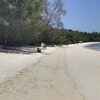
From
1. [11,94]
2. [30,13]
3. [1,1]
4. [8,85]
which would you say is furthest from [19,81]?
[30,13]

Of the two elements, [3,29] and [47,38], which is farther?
[47,38]

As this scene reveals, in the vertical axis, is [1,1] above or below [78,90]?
above

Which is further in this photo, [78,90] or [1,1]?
[1,1]

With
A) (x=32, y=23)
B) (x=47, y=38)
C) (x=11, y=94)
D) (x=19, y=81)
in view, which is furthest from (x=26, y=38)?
(x=11, y=94)

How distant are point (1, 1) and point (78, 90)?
1139 inches

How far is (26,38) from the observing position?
1966 inches

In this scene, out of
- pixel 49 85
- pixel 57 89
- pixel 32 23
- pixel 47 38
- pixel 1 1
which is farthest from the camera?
pixel 47 38

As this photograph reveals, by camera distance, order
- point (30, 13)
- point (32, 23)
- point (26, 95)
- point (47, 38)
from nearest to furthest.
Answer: point (26, 95)
point (30, 13)
point (32, 23)
point (47, 38)

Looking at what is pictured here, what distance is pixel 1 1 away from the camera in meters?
40.2

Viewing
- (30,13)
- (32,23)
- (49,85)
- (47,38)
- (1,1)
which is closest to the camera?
(49,85)

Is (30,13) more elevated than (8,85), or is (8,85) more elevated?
(30,13)

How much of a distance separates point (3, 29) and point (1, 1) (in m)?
3.72

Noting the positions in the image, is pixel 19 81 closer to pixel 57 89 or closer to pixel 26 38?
pixel 57 89

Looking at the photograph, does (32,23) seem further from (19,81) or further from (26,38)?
(19,81)
